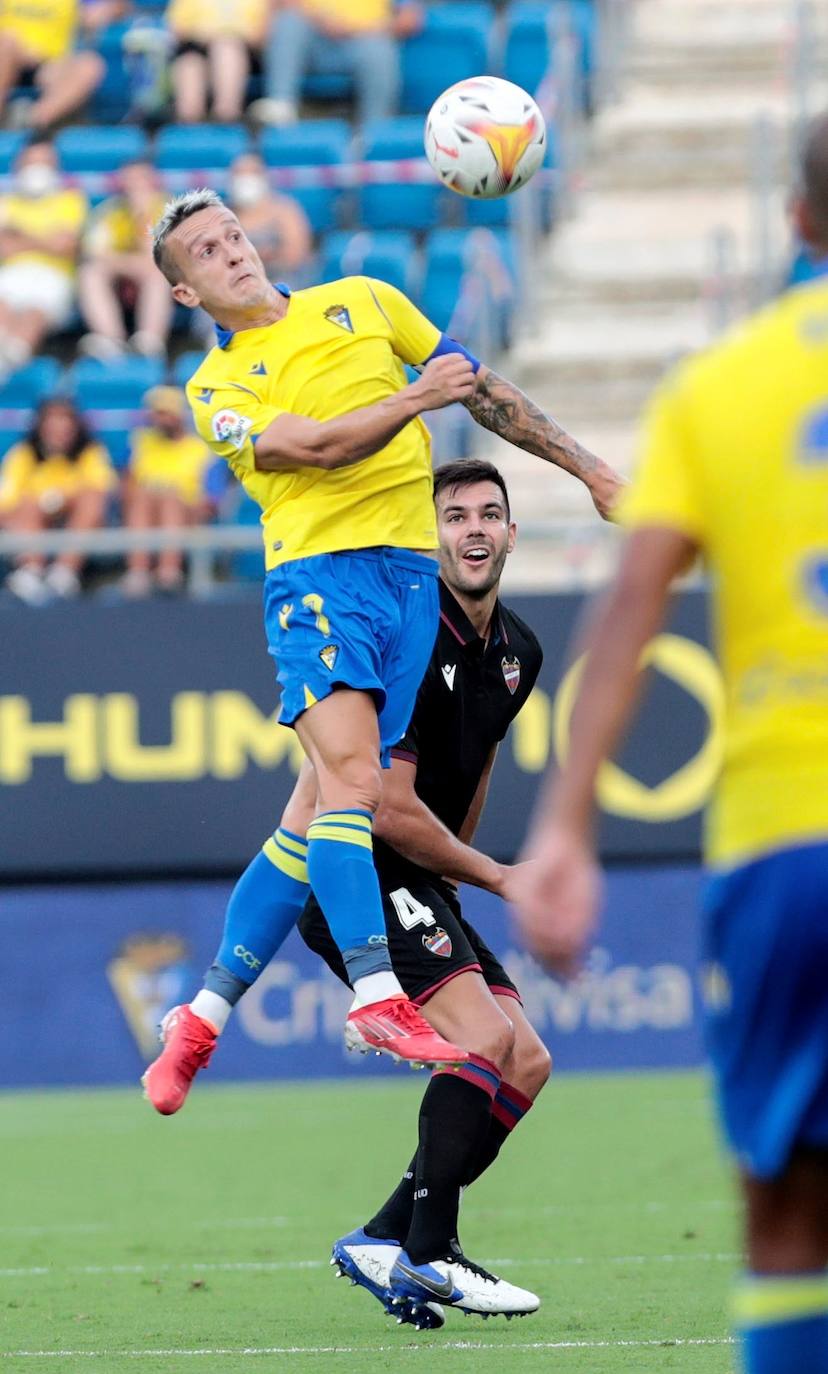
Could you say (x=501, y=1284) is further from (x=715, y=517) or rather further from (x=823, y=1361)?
(x=715, y=517)

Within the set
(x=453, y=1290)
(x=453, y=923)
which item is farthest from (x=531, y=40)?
(x=453, y=1290)

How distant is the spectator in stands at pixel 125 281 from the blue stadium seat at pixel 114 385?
31 centimetres

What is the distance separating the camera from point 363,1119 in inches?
442

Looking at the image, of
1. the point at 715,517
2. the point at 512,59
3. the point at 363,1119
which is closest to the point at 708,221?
the point at 512,59

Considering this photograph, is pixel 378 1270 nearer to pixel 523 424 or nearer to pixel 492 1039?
pixel 492 1039

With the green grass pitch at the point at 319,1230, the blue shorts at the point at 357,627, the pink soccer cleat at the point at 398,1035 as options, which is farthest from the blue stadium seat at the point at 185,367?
the pink soccer cleat at the point at 398,1035

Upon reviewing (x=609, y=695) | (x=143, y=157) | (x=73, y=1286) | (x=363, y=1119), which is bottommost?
(x=363, y=1119)

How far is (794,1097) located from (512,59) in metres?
15.1

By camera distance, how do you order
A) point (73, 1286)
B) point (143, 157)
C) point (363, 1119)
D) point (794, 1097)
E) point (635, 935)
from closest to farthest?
point (794, 1097) → point (73, 1286) → point (363, 1119) → point (635, 935) → point (143, 157)

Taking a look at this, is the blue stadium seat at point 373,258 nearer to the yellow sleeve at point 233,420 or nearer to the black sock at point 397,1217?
the yellow sleeve at point 233,420

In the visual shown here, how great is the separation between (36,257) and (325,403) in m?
10.4

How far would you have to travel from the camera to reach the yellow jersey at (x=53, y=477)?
1371 cm

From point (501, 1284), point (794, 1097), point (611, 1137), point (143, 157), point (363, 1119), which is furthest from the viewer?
point (143, 157)

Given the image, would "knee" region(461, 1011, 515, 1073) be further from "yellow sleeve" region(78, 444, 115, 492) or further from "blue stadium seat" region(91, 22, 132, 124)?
"blue stadium seat" region(91, 22, 132, 124)
